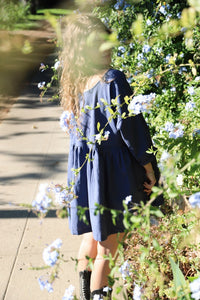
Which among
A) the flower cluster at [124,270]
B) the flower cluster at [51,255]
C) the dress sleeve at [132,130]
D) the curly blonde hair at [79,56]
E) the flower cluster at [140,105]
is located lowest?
the flower cluster at [124,270]

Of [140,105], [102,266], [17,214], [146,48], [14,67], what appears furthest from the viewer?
[14,67]

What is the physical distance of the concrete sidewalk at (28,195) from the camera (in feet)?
8.40

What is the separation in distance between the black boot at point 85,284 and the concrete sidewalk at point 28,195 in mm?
140

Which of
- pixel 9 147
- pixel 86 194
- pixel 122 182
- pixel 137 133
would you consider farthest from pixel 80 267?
pixel 9 147

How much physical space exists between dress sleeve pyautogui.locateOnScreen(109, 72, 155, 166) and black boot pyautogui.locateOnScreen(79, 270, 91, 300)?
32.5 inches

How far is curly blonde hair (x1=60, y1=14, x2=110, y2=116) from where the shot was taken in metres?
1.84

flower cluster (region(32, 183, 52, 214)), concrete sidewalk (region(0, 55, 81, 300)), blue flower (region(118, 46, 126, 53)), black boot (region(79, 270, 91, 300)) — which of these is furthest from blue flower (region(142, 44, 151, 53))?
flower cluster (region(32, 183, 52, 214))

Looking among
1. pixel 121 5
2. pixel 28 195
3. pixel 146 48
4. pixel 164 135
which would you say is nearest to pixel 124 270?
pixel 164 135

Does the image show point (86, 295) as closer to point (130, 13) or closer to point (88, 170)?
point (88, 170)

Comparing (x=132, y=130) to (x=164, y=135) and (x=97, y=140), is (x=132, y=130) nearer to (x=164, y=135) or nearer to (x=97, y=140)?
(x=97, y=140)

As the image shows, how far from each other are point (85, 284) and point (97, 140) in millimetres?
958

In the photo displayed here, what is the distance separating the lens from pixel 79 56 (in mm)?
1909

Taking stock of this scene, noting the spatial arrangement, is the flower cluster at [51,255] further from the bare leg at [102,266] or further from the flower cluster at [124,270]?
the bare leg at [102,266]

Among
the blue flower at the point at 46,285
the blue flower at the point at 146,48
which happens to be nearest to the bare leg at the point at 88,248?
the blue flower at the point at 46,285
